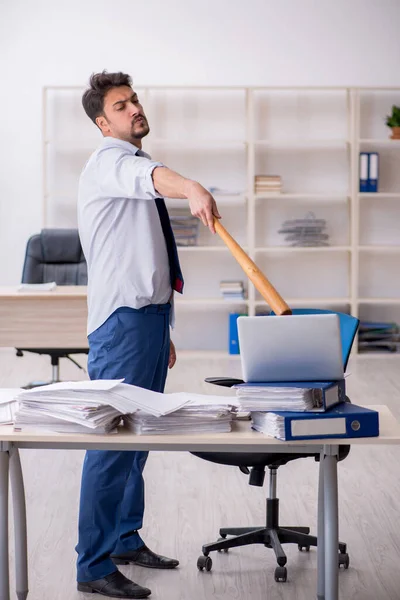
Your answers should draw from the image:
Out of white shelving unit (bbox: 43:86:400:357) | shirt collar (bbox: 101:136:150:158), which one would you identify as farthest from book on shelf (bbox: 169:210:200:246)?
shirt collar (bbox: 101:136:150:158)

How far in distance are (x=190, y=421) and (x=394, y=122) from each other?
5818 mm

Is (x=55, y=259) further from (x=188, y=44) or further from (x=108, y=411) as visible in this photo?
(x=108, y=411)

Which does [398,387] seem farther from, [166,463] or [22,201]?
[22,201]

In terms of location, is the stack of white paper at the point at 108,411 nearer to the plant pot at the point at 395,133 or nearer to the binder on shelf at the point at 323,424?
the binder on shelf at the point at 323,424

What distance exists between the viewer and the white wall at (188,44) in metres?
7.54

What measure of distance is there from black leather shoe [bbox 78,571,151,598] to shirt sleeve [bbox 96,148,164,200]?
3.78ft

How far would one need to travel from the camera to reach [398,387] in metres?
6.16

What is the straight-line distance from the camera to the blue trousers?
8.50ft

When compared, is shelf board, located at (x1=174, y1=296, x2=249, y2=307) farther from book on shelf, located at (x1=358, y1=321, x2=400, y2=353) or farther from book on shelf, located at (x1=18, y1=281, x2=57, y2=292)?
book on shelf, located at (x1=18, y1=281, x2=57, y2=292)

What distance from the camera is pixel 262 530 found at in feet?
10.1

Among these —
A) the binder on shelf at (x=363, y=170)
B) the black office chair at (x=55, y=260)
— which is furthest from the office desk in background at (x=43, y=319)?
the binder on shelf at (x=363, y=170)

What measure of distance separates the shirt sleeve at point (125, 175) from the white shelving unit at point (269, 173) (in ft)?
16.4

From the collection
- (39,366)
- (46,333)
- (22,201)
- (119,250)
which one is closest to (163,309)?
(119,250)

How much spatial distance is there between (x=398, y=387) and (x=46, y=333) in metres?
2.48
